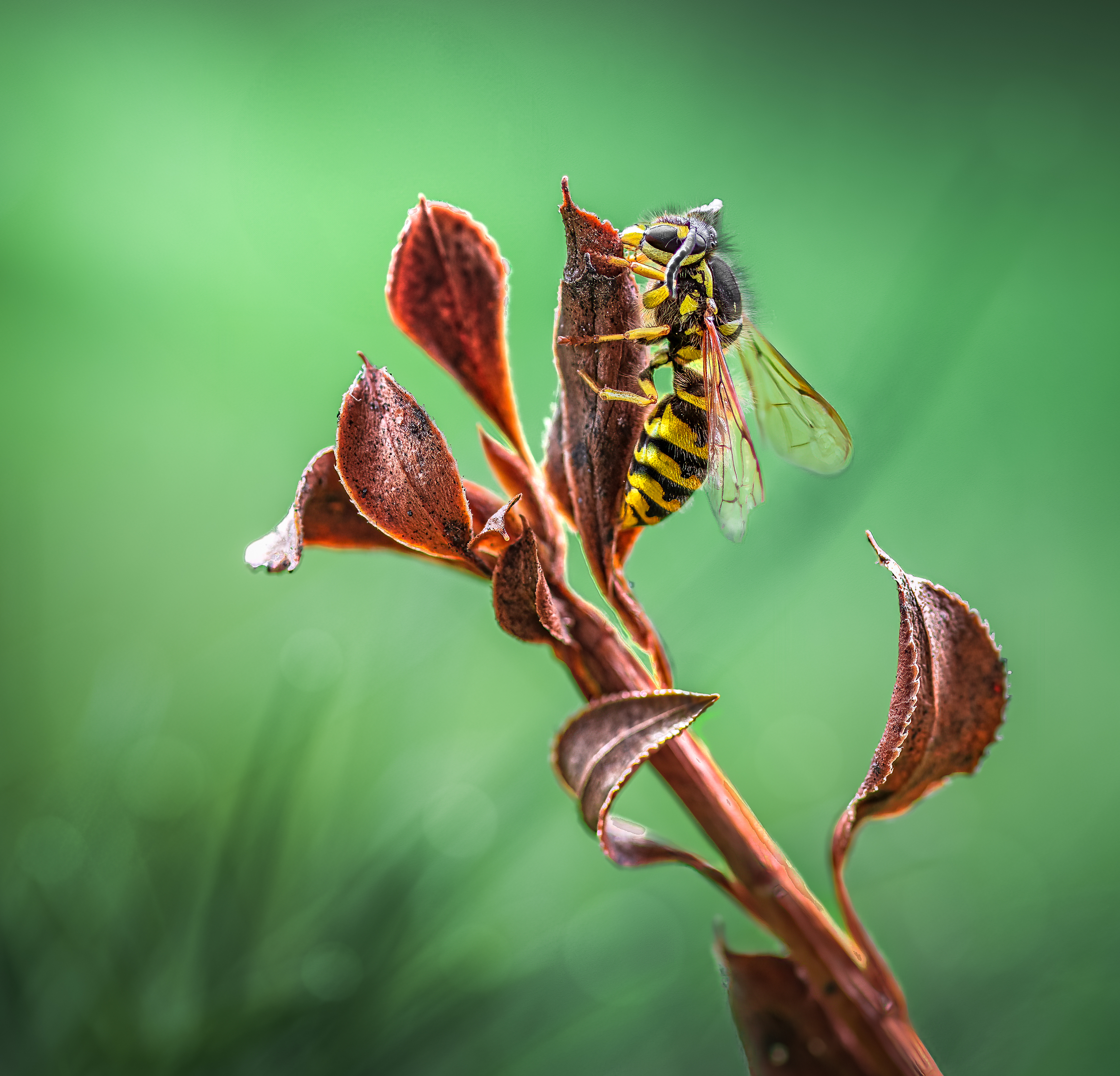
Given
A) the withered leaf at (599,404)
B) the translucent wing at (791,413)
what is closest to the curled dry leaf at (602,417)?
the withered leaf at (599,404)

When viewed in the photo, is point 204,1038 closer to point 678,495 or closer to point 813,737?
point 678,495

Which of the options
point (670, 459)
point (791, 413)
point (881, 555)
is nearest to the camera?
point (881, 555)

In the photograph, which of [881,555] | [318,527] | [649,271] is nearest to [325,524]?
[318,527]

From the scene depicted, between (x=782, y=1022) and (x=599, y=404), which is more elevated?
(x=599, y=404)

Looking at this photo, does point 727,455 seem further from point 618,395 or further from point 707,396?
point 618,395

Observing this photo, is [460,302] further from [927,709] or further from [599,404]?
[927,709]

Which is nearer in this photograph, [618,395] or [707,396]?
[618,395]

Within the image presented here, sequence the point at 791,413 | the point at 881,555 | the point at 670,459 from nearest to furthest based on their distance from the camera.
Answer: the point at 881,555, the point at 670,459, the point at 791,413
